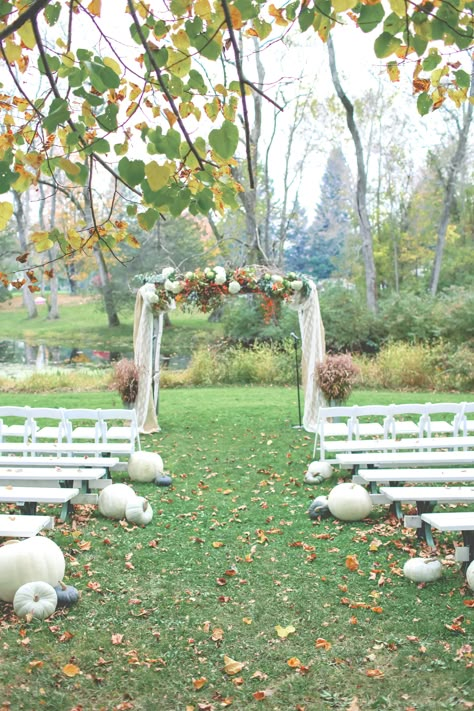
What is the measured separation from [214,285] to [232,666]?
27.7 ft

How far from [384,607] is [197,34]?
3.98 m

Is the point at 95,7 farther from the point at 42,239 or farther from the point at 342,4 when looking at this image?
the point at 342,4

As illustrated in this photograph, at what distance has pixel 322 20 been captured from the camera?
3.37 m

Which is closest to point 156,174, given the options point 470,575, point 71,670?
point 71,670

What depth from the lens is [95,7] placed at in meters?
3.52

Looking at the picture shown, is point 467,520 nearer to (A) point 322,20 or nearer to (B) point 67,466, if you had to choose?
(A) point 322,20

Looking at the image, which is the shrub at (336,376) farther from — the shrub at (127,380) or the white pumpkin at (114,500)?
the white pumpkin at (114,500)

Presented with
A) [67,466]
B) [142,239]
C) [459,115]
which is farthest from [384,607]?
[142,239]

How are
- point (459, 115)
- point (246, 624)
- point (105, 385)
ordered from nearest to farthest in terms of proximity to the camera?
point (246, 624), point (105, 385), point (459, 115)

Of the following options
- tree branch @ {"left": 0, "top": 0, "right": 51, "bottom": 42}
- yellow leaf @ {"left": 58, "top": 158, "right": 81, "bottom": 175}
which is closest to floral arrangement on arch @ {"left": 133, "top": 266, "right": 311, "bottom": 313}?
yellow leaf @ {"left": 58, "top": 158, "right": 81, "bottom": 175}

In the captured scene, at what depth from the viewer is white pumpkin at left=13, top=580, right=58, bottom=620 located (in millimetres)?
4680

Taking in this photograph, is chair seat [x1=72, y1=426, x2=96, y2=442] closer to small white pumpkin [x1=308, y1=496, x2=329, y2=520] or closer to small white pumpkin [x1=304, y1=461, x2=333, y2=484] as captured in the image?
small white pumpkin [x1=304, y1=461, x2=333, y2=484]

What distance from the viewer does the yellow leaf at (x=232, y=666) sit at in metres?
4.11

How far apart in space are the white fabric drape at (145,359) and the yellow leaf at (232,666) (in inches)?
316
